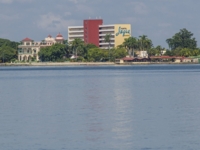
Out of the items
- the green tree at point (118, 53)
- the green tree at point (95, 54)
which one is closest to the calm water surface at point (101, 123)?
the green tree at point (95, 54)

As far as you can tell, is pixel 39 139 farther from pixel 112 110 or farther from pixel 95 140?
pixel 112 110

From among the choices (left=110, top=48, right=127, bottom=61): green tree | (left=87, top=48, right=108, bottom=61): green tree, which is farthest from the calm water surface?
(left=110, top=48, right=127, bottom=61): green tree

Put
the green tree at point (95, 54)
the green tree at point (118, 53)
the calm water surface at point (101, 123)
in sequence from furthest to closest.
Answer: the green tree at point (118, 53), the green tree at point (95, 54), the calm water surface at point (101, 123)

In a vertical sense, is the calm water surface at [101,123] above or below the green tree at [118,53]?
below

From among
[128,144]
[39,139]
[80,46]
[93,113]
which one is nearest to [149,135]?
[128,144]

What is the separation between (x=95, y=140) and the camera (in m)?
28.4

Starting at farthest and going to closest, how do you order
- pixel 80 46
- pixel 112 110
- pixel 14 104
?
pixel 80 46
pixel 14 104
pixel 112 110

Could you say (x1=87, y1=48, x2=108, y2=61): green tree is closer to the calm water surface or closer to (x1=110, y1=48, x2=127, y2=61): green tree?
(x1=110, y1=48, x2=127, y2=61): green tree

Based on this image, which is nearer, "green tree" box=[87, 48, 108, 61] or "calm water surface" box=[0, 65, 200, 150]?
"calm water surface" box=[0, 65, 200, 150]

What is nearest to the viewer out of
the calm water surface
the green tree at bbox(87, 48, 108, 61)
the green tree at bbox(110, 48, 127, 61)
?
the calm water surface

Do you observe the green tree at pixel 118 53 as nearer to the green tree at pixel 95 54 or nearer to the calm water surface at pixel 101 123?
the green tree at pixel 95 54

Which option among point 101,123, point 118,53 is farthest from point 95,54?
point 101,123

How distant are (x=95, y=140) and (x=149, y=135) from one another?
8.42 ft

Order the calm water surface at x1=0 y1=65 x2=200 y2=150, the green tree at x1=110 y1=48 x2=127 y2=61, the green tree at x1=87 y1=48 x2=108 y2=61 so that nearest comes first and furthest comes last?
the calm water surface at x1=0 y1=65 x2=200 y2=150
the green tree at x1=87 y1=48 x2=108 y2=61
the green tree at x1=110 y1=48 x2=127 y2=61
